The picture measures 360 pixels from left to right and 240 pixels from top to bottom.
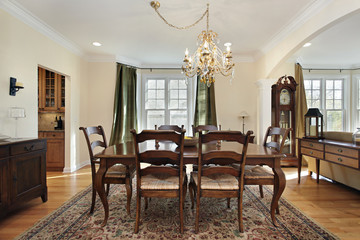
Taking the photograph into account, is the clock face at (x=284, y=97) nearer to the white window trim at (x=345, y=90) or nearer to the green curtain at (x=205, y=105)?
the green curtain at (x=205, y=105)

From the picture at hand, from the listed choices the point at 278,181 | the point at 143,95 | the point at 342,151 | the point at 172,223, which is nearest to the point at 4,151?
the point at 172,223

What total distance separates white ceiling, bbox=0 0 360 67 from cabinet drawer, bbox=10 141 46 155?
182 centimetres

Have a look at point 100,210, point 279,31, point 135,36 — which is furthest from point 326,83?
point 100,210

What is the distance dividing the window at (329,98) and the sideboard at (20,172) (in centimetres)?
625

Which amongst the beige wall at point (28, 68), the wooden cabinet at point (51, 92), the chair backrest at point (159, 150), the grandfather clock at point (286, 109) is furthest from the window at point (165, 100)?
the chair backrest at point (159, 150)

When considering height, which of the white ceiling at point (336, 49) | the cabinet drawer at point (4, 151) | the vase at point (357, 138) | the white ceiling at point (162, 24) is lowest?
the cabinet drawer at point (4, 151)

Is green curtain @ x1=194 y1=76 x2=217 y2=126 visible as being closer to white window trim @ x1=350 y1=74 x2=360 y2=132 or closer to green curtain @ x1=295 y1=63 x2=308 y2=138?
green curtain @ x1=295 y1=63 x2=308 y2=138

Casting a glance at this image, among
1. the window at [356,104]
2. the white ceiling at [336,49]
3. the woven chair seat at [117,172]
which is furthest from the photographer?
the window at [356,104]

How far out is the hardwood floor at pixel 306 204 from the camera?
75.4 inches

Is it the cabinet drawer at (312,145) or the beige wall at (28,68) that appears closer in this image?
the beige wall at (28,68)

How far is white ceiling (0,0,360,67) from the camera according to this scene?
2473mm

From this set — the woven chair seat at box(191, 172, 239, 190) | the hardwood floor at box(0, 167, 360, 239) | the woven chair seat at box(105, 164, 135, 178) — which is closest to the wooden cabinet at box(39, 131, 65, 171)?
the hardwood floor at box(0, 167, 360, 239)

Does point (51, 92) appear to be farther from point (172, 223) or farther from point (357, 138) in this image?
point (357, 138)

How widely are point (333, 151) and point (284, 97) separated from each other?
5.82ft
